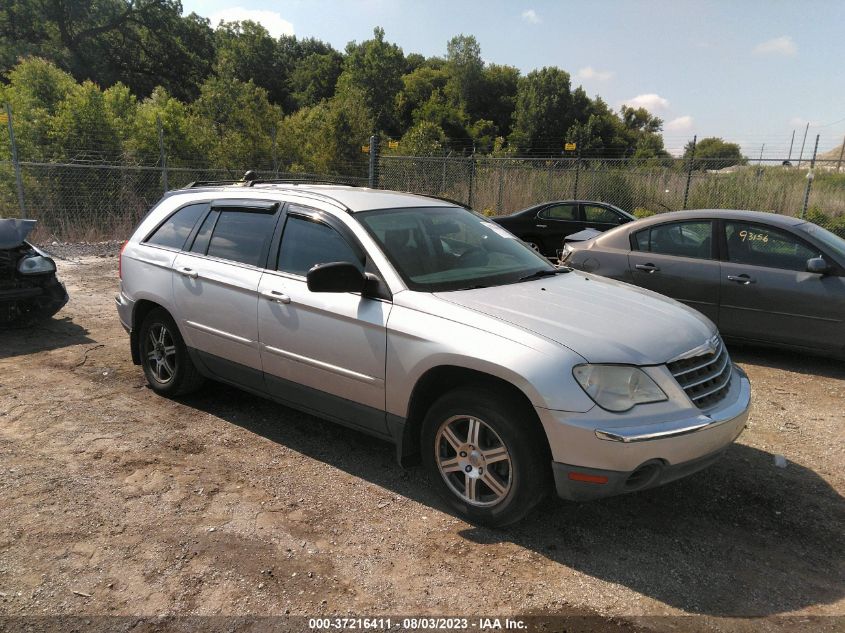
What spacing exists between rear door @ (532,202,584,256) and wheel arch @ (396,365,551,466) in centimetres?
930

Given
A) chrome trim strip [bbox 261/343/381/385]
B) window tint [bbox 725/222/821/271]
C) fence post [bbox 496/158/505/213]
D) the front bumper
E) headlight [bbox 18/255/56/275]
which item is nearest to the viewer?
the front bumper

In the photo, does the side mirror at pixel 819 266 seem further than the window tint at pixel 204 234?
Yes

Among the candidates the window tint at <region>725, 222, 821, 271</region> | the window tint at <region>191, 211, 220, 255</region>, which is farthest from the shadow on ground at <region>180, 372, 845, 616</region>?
the window tint at <region>725, 222, 821, 271</region>

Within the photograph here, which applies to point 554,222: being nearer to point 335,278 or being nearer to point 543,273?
point 543,273

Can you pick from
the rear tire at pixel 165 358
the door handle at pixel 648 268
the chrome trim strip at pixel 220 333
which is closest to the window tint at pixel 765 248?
the door handle at pixel 648 268

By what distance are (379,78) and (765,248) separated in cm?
6656

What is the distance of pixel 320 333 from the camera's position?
366 cm

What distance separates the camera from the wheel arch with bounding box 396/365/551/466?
2.97 m

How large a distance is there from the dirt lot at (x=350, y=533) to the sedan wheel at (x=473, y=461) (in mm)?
207

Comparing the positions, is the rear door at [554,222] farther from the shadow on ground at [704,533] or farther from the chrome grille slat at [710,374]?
the chrome grille slat at [710,374]

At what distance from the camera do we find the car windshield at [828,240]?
5699 millimetres

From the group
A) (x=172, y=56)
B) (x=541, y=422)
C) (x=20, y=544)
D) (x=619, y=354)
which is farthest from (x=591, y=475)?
(x=172, y=56)

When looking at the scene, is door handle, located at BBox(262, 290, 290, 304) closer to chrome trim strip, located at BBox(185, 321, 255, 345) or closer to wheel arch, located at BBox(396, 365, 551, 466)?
chrome trim strip, located at BBox(185, 321, 255, 345)

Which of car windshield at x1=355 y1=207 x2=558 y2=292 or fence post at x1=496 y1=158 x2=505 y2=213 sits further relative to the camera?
fence post at x1=496 y1=158 x2=505 y2=213
